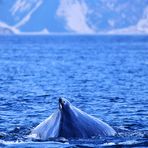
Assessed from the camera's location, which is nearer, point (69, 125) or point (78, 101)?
point (69, 125)

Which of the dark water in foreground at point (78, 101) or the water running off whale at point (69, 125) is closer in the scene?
the water running off whale at point (69, 125)

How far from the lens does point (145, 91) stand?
46.4 m

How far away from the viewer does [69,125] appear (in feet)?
74.4

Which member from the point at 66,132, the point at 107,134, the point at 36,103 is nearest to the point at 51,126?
the point at 66,132

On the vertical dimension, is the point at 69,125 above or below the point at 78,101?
below

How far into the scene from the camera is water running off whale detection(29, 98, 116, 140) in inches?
891

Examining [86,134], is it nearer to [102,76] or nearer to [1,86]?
[1,86]

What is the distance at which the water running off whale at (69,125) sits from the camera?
22.6 meters

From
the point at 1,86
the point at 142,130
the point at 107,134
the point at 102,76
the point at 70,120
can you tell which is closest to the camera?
the point at 70,120

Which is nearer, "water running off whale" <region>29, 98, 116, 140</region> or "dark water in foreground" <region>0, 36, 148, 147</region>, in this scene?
"water running off whale" <region>29, 98, 116, 140</region>

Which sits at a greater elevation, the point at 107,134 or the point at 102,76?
the point at 102,76

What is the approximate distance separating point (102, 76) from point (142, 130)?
3568cm

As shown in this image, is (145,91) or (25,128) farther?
(145,91)

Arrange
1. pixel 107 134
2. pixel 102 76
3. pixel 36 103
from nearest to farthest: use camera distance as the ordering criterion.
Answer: pixel 107 134 → pixel 36 103 → pixel 102 76
